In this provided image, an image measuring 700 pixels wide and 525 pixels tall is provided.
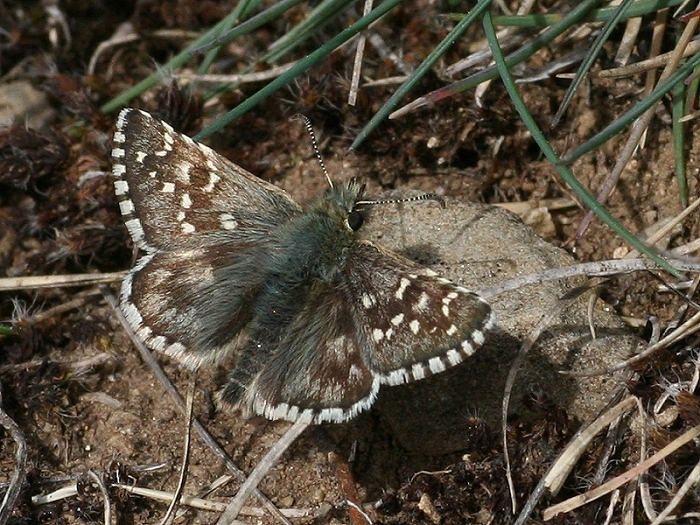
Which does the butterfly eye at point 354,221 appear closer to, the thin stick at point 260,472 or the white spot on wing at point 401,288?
the white spot on wing at point 401,288

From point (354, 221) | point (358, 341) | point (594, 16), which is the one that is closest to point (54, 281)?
point (354, 221)

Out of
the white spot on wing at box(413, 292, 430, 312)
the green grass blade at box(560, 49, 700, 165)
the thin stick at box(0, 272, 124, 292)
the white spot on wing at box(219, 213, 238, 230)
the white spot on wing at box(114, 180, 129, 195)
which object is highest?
the green grass blade at box(560, 49, 700, 165)

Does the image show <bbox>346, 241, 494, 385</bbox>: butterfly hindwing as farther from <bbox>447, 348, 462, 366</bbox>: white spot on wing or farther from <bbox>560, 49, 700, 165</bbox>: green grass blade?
<bbox>560, 49, 700, 165</bbox>: green grass blade

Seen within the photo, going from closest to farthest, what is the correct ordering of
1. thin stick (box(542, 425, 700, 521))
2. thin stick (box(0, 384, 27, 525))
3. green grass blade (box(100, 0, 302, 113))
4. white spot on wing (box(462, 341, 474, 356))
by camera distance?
white spot on wing (box(462, 341, 474, 356))
thin stick (box(542, 425, 700, 521))
thin stick (box(0, 384, 27, 525))
green grass blade (box(100, 0, 302, 113))

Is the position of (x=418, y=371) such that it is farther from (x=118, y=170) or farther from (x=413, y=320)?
(x=118, y=170)

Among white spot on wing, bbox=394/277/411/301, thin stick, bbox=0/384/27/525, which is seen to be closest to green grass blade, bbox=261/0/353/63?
white spot on wing, bbox=394/277/411/301

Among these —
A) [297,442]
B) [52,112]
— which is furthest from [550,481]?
[52,112]

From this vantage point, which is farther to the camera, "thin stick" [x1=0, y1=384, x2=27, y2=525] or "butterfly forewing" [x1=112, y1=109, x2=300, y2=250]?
"butterfly forewing" [x1=112, y1=109, x2=300, y2=250]
